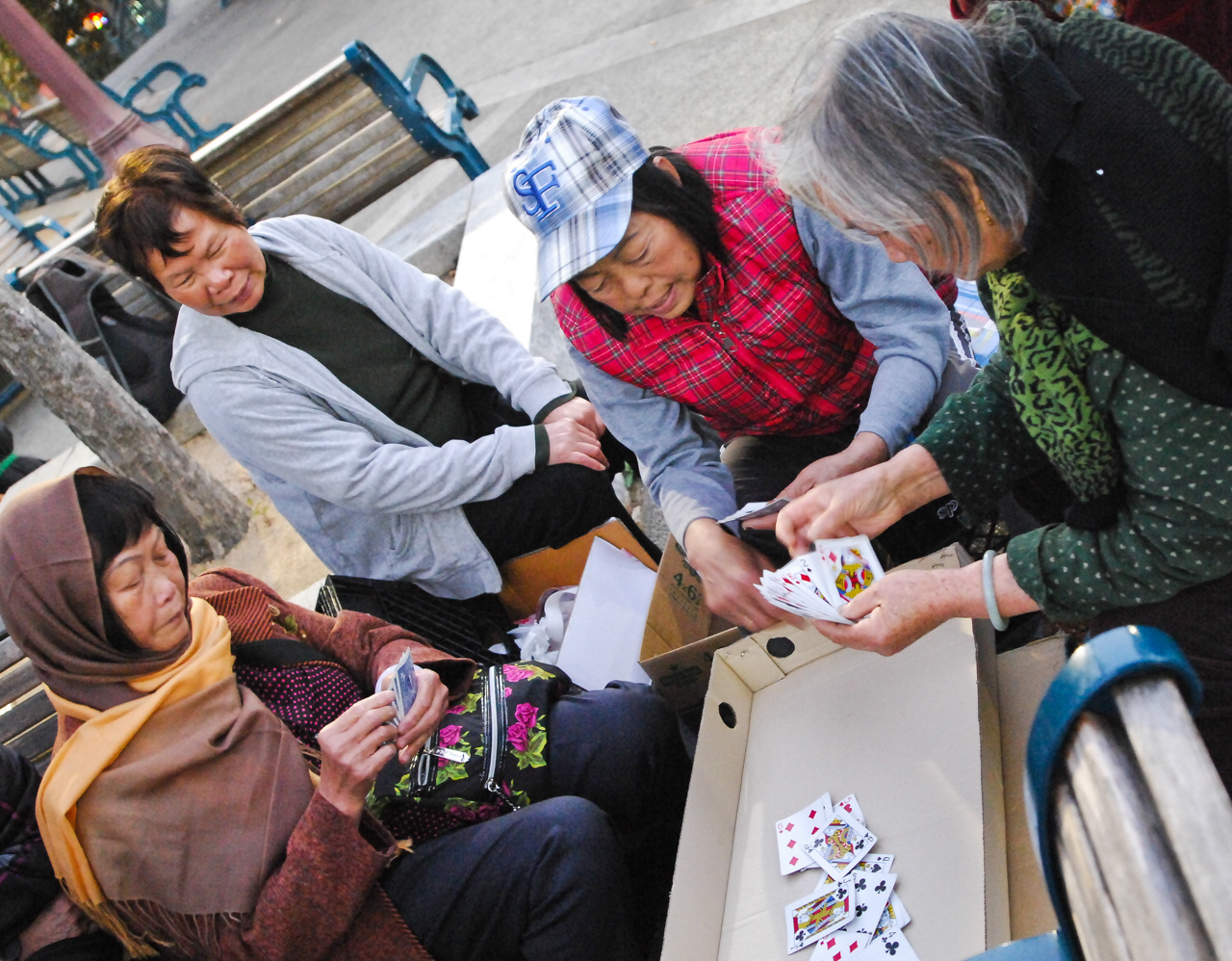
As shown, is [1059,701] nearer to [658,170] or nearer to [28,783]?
[658,170]

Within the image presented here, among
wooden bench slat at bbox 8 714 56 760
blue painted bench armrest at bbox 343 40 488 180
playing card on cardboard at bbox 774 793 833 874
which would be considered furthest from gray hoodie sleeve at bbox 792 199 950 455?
blue painted bench armrest at bbox 343 40 488 180

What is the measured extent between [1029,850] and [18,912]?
168 centimetres

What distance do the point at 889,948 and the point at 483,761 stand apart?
3.07ft

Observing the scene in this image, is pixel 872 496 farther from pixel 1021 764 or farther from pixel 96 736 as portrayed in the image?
pixel 96 736

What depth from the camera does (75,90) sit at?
274 inches

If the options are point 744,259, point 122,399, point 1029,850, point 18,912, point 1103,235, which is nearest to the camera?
point 1103,235

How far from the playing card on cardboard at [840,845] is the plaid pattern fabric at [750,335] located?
0.94 metres

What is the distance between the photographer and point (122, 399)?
13.0 ft

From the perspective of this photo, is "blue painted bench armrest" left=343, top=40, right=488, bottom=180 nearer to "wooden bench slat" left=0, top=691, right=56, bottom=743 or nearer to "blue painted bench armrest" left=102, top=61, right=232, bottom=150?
"wooden bench slat" left=0, top=691, right=56, bottom=743

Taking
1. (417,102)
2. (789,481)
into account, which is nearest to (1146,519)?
(789,481)

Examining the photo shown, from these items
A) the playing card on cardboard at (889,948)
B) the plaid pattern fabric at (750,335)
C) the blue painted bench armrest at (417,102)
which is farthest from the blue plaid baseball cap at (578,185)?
the blue painted bench armrest at (417,102)

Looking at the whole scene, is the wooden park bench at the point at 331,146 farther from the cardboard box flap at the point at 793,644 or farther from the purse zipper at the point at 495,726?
the cardboard box flap at the point at 793,644

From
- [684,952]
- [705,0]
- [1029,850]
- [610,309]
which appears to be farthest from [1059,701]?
[705,0]

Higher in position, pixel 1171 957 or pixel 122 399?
pixel 1171 957
